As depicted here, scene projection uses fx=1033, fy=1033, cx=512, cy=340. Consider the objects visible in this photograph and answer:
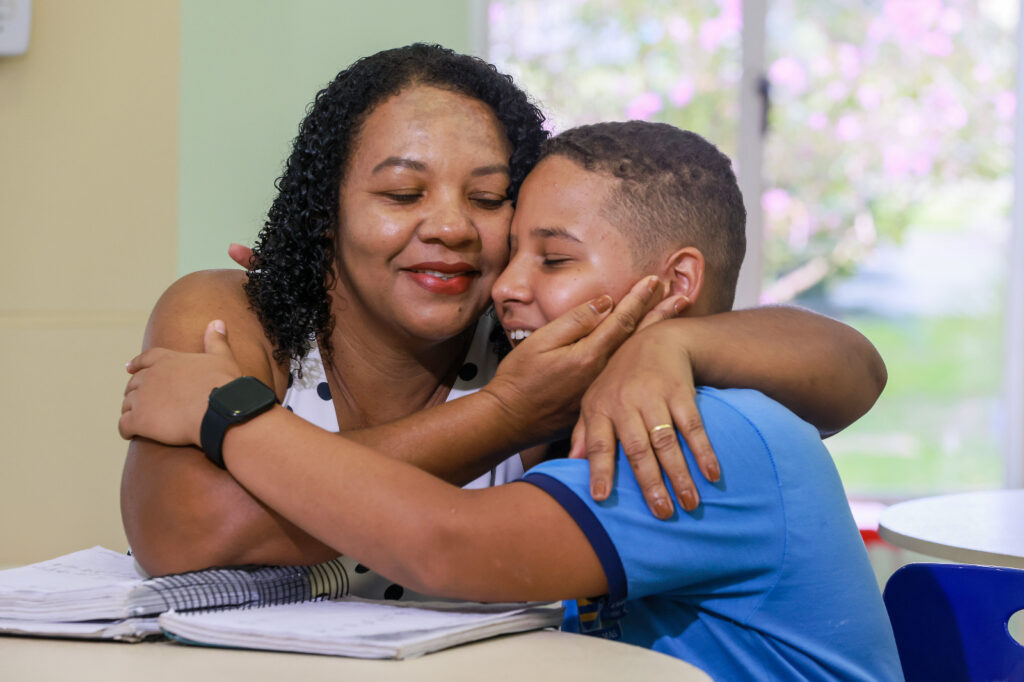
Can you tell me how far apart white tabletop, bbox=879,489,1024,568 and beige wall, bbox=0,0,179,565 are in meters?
1.81

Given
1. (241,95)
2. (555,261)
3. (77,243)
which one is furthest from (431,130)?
(241,95)

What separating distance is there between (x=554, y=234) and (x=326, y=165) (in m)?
0.50

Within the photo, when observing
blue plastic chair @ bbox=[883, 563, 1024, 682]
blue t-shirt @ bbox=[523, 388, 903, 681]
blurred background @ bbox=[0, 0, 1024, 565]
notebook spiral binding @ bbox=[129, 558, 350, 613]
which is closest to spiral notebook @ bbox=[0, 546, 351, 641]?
notebook spiral binding @ bbox=[129, 558, 350, 613]

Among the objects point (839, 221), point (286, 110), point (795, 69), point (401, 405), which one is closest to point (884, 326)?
point (839, 221)

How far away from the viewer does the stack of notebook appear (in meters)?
1.05

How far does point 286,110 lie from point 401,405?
149 centimetres

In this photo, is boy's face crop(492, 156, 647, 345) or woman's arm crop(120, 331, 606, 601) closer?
woman's arm crop(120, 331, 606, 601)

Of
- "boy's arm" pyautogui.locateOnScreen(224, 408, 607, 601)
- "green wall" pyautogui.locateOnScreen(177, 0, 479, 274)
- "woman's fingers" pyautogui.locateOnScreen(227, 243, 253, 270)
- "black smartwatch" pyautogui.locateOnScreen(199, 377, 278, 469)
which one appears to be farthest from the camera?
"green wall" pyautogui.locateOnScreen(177, 0, 479, 274)

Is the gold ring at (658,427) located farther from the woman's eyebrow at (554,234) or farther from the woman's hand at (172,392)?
the woman's hand at (172,392)

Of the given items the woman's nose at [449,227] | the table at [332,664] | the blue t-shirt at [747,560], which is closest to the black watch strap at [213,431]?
the table at [332,664]

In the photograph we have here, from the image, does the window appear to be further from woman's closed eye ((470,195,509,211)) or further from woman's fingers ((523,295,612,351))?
woman's fingers ((523,295,612,351))

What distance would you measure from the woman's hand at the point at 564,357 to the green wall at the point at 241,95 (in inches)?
64.5

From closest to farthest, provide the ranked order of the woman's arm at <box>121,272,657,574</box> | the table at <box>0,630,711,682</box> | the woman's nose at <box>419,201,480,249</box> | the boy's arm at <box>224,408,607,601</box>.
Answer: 1. the table at <box>0,630,711,682</box>
2. the boy's arm at <box>224,408,607,601</box>
3. the woman's arm at <box>121,272,657,574</box>
4. the woman's nose at <box>419,201,480,249</box>

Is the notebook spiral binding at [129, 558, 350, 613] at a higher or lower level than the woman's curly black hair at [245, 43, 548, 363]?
lower
